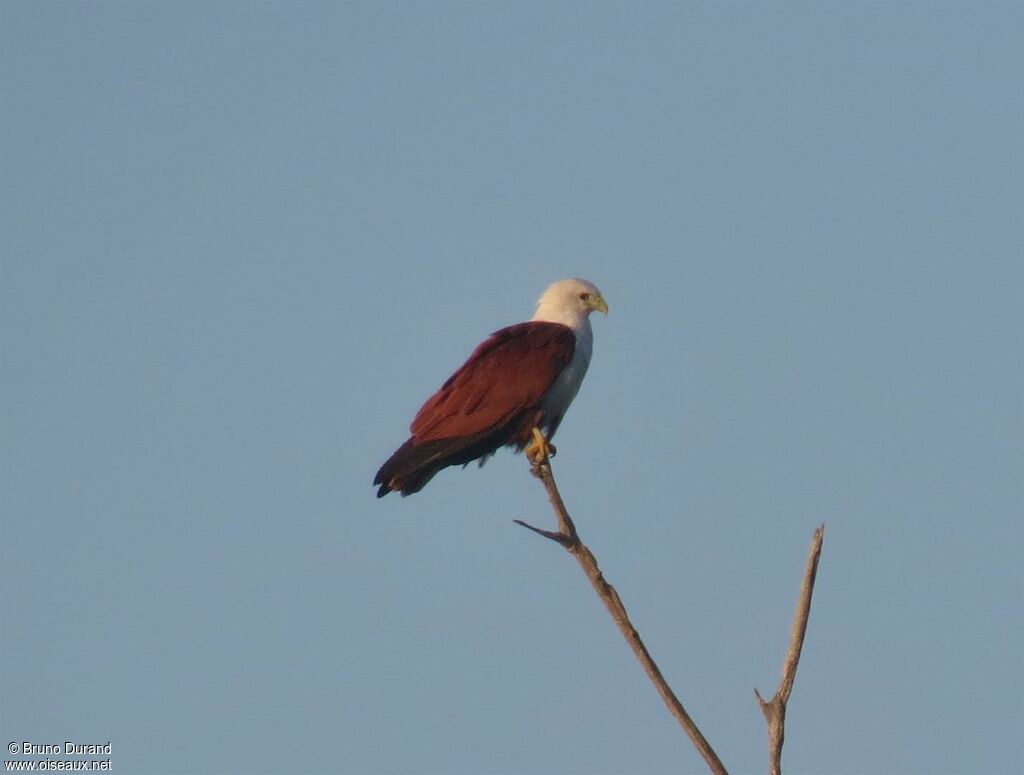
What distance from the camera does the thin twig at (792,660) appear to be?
498 centimetres

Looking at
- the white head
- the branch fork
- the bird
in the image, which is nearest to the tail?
the bird

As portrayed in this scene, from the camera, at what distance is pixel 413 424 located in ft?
26.5

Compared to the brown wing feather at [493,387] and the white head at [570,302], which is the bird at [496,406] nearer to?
the brown wing feather at [493,387]

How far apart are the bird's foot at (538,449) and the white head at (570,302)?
98 centimetres

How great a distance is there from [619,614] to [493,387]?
9.39 ft

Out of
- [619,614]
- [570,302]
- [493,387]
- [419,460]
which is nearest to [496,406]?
[493,387]

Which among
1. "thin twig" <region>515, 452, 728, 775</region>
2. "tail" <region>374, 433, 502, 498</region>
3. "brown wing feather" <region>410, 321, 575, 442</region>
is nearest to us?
"thin twig" <region>515, 452, 728, 775</region>

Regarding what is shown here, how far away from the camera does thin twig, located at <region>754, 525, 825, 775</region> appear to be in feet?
16.4

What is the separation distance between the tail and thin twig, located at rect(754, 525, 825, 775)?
3.11 meters

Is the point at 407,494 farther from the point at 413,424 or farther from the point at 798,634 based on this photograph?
the point at 798,634

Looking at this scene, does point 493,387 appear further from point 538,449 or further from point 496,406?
point 538,449

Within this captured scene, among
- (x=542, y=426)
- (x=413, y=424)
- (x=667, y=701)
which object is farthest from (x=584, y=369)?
(x=667, y=701)

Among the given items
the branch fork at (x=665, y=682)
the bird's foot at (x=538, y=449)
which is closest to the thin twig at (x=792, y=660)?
the branch fork at (x=665, y=682)

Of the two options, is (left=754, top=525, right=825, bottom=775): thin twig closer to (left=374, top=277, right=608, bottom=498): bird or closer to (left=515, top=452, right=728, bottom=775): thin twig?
(left=515, top=452, right=728, bottom=775): thin twig
